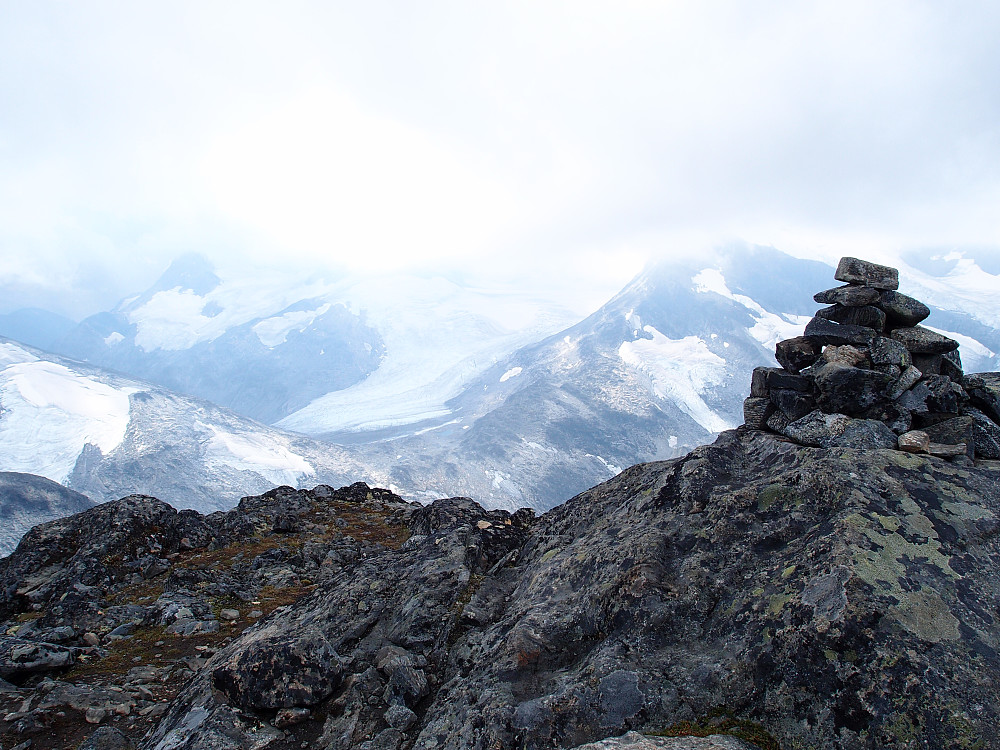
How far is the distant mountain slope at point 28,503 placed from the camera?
6594cm

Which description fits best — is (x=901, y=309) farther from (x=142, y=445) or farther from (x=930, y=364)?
(x=142, y=445)

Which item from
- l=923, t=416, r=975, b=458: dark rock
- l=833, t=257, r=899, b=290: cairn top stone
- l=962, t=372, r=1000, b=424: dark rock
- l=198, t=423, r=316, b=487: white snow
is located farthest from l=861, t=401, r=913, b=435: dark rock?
l=198, t=423, r=316, b=487: white snow

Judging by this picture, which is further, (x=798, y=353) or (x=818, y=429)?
(x=798, y=353)

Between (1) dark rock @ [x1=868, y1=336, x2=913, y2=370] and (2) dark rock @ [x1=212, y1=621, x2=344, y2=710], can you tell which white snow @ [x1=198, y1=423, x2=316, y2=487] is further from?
(1) dark rock @ [x1=868, y1=336, x2=913, y2=370]

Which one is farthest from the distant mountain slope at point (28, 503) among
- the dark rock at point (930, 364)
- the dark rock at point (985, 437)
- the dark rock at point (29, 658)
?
the dark rock at point (985, 437)

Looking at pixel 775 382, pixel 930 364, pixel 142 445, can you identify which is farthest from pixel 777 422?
pixel 142 445

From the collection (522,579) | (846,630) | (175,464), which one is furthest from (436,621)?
(175,464)

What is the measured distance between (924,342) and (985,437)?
8.48 feet

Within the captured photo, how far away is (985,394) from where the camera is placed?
9.89 meters

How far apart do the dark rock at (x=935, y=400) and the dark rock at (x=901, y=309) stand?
7.72 feet

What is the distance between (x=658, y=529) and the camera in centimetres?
802

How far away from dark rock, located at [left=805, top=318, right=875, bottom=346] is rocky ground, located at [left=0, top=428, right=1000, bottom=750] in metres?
2.91

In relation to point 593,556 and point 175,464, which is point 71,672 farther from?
point 175,464

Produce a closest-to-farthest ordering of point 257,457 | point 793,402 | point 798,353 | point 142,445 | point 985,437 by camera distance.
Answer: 1. point 985,437
2. point 793,402
3. point 798,353
4. point 257,457
5. point 142,445
